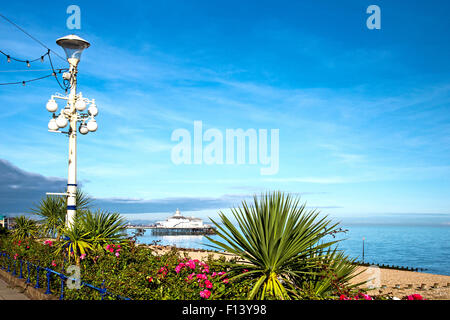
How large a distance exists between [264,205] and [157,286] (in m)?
2.87

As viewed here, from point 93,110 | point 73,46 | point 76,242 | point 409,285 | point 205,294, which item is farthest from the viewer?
point 409,285

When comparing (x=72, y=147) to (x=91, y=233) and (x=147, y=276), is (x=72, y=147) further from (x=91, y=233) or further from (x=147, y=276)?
(x=147, y=276)

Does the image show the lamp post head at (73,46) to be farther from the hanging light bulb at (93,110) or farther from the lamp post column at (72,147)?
the hanging light bulb at (93,110)

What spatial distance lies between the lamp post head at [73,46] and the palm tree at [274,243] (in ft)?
29.7

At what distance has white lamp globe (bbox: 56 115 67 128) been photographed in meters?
11.9

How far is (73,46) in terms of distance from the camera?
12.4m

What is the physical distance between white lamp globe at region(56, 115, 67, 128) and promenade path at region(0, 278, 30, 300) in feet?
16.9

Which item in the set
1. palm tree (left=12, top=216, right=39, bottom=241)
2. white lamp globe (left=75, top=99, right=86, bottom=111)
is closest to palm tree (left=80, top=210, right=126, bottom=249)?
white lamp globe (left=75, top=99, right=86, bottom=111)

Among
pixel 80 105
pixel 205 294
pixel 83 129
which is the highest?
pixel 80 105

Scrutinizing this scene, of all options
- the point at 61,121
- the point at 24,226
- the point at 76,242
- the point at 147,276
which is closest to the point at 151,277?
the point at 147,276

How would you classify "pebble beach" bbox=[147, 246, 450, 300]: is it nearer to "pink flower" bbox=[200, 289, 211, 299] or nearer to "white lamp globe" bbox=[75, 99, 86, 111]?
"white lamp globe" bbox=[75, 99, 86, 111]

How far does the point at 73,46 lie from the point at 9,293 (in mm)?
7953
